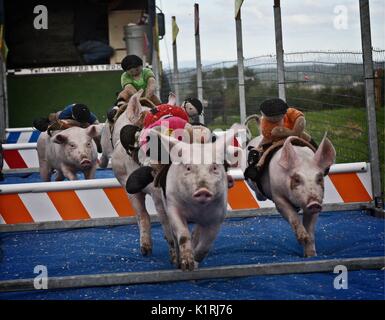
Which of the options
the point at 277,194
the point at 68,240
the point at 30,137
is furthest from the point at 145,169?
the point at 30,137

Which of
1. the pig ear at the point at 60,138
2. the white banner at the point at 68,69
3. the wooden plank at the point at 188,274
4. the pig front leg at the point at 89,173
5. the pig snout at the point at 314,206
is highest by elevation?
the white banner at the point at 68,69

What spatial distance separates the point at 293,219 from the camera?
7246 millimetres

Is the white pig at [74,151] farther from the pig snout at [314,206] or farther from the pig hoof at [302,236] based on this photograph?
the pig snout at [314,206]

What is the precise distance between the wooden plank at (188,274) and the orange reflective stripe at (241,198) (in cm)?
308

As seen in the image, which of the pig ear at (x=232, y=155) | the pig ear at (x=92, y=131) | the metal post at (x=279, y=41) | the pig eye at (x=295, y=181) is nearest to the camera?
the pig ear at (x=232, y=155)

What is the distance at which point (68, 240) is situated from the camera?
870 centimetres

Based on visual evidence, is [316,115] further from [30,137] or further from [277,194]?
[277,194]

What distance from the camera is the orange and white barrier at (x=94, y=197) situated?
367 inches


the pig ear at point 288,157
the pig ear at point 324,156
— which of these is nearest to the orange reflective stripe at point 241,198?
the pig ear at point 288,157

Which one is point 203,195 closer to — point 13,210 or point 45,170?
point 13,210

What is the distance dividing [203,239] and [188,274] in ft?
0.97

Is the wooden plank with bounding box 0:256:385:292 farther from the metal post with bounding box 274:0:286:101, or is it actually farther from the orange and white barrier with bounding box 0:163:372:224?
the metal post with bounding box 274:0:286:101

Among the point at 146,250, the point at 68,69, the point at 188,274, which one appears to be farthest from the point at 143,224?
the point at 68,69

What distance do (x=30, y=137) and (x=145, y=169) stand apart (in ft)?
35.5
